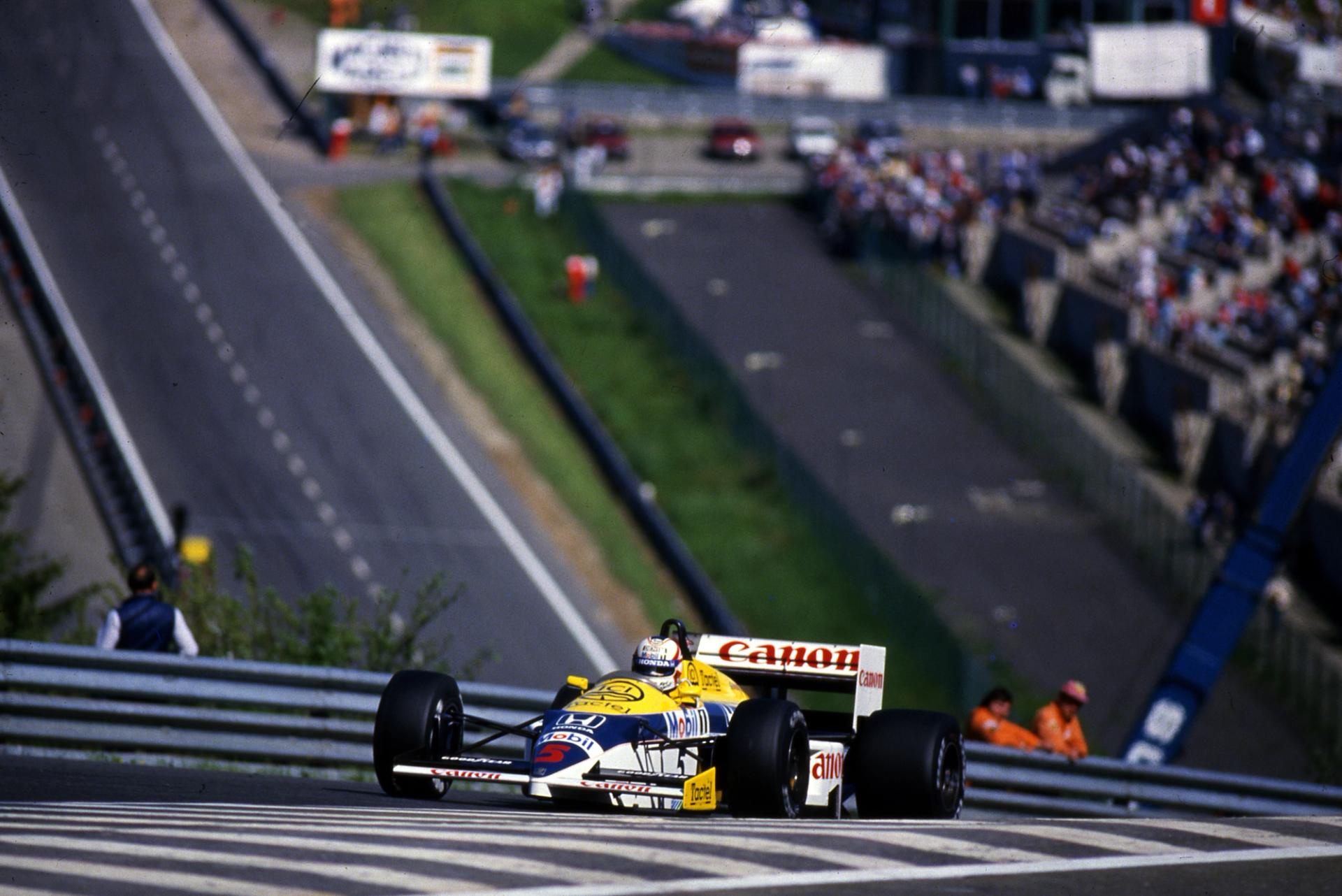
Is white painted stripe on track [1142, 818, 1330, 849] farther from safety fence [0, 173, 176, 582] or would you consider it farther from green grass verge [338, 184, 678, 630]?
green grass verge [338, 184, 678, 630]

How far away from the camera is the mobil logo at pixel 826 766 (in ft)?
38.7

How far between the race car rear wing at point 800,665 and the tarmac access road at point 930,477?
12.9 m

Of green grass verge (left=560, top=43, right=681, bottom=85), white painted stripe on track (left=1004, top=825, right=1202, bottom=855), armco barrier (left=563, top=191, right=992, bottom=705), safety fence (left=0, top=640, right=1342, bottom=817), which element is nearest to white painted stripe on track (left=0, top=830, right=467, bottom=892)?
white painted stripe on track (left=1004, top=825, right=1202, bottom=855)

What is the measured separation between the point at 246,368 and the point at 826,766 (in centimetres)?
3013

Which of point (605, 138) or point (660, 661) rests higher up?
point (660, 661)

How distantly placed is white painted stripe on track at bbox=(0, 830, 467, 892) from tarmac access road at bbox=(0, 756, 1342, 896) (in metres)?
0.01

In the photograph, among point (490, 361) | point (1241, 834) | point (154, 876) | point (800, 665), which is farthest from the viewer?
point (490, 361)

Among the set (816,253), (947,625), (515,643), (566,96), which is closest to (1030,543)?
(947,625)

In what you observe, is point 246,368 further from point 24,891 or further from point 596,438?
point 24,891

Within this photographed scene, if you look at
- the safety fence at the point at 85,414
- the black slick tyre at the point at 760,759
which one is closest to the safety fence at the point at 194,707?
the black slick tyre at the point at 760,759

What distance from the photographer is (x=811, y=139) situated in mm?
61875

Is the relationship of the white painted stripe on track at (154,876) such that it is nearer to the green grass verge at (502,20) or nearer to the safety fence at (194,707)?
the safety fence at (194,707)

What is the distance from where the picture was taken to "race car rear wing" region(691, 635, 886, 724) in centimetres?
1325

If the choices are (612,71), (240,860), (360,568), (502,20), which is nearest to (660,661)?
(240,860)
